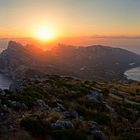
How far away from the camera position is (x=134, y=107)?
3459cm

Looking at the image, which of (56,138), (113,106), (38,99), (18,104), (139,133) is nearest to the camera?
(56,138)

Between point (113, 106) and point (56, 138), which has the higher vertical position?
point (56, 138)

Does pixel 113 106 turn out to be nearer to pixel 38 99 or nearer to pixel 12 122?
pixel 38 99

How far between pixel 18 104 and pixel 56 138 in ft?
24.7

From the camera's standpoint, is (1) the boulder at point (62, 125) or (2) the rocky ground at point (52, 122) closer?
(2) the rocky ground at point (52, 122)

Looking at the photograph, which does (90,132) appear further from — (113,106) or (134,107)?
(134,107)

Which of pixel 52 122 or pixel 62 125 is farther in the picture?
pixel 52 122

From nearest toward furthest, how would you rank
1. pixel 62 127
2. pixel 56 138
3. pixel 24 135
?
pixel 24 135 → pixel 56 138 → pixel 62 127

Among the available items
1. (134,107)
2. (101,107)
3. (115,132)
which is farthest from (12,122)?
(134,107)

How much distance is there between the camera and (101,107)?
29.9 metres

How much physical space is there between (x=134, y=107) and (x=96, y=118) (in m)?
11.4

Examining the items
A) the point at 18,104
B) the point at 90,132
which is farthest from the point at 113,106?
the point at 90,132

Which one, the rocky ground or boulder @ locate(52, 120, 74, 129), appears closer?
the rocky ground

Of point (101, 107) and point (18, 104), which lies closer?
point (18, 104)
